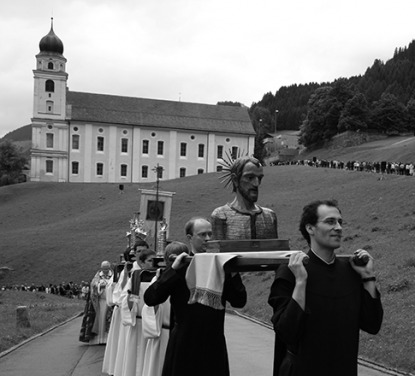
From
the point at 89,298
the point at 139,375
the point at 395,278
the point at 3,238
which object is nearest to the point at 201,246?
the point at 139,375

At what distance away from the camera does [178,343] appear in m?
6.16

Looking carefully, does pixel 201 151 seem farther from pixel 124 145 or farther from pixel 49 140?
pixel 49 140

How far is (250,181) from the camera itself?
7.29 m

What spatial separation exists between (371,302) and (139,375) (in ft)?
16.8

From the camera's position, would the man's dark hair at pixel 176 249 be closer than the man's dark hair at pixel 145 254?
Yes

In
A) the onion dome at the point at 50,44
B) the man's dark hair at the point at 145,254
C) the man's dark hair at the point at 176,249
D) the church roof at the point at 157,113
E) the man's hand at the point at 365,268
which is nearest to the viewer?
the man's hand at the point at 365,268

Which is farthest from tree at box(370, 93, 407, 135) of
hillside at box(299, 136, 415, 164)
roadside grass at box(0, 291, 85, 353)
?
roadside grass at box(0, 291, 85, 353)

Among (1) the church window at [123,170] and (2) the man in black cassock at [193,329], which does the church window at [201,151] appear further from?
(2) the man in black cassock at [193,329]

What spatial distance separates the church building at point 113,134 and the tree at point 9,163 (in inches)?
247

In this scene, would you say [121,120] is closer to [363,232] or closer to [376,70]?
[363,232]

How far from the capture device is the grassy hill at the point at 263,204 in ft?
55.4

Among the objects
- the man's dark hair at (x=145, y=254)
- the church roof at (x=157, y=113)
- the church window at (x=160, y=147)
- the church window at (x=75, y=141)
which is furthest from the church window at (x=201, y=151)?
the man's dark hair at (x=145, y=254)

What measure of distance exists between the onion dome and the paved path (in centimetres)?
8384

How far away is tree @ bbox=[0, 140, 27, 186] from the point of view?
320 ft
